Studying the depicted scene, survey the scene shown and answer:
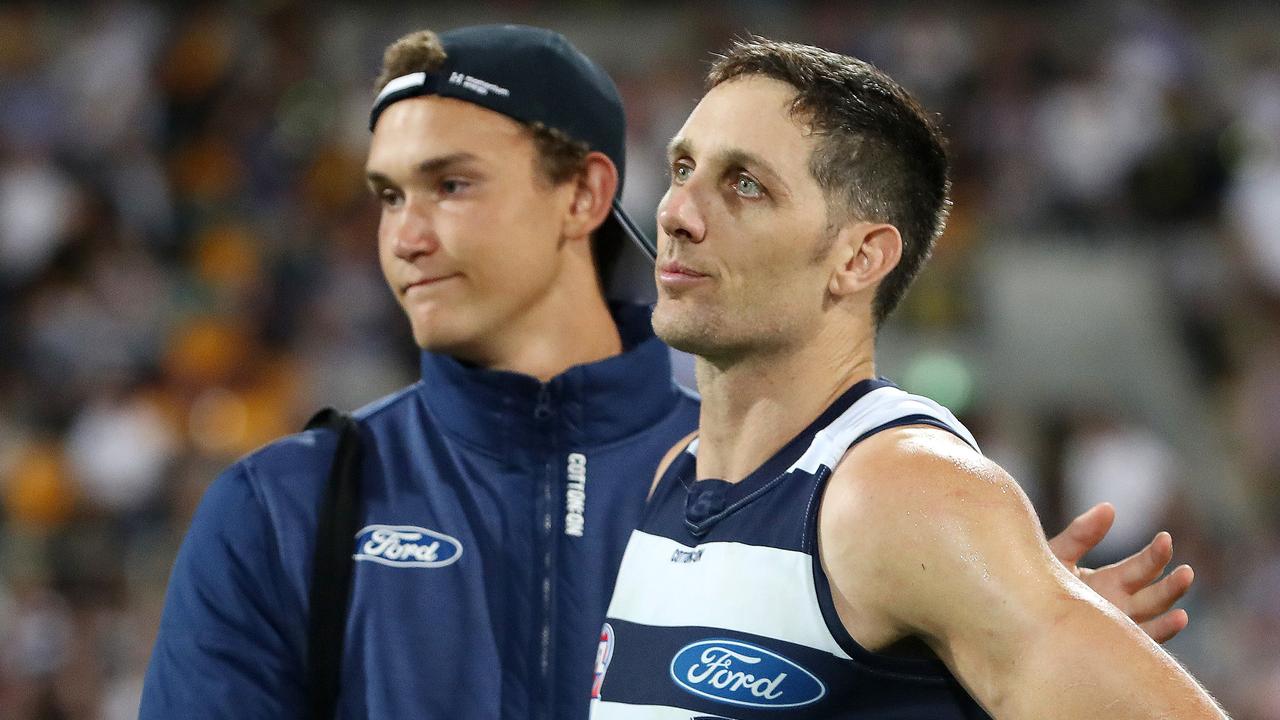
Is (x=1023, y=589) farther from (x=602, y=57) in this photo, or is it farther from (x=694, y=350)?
(x=602, y=57)

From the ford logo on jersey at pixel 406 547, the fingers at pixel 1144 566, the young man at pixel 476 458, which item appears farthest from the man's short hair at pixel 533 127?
the fingers at pixel 1144 566

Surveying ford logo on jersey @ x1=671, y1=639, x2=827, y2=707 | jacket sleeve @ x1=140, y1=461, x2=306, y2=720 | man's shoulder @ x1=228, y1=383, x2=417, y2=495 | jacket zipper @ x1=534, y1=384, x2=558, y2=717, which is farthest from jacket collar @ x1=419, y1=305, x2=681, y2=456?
ford logo on jersey @ x1=671, y1=639, x2=827, y2=707

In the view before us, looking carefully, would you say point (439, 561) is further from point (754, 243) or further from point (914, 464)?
point (914, 464)

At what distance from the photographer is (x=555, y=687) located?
119 inches

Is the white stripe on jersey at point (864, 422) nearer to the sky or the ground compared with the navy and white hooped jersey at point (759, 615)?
nearer to the sky

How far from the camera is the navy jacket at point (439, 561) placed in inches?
118

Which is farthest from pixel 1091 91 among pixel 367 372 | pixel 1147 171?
pixel 367 372

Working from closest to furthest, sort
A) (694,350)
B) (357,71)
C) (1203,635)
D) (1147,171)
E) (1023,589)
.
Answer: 1. (1023,589)
2. (694,350)
3. (1203,635)
4. (1147,171)
5. (357,71)

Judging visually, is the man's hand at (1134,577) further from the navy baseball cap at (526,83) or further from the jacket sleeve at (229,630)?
the jacket sleeve at (229,630)

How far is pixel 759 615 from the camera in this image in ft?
7.86

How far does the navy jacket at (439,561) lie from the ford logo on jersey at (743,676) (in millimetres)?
592

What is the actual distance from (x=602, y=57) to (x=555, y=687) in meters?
11.5

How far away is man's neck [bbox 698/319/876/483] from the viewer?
Answer: 2.73 meters

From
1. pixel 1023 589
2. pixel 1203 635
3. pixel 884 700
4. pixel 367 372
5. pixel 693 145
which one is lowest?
pixel 1203 635
